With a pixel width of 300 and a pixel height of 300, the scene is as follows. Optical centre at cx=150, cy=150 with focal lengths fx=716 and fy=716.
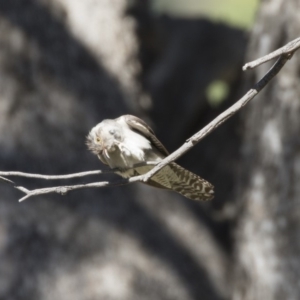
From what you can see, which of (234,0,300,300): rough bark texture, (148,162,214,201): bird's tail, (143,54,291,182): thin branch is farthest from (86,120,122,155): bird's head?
(234,0,300,300): rough bark texture

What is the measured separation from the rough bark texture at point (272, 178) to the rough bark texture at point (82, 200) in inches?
24.2

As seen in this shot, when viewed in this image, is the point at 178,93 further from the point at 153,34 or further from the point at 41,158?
the point at 41,158

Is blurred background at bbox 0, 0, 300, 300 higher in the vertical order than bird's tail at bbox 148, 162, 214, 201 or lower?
higher

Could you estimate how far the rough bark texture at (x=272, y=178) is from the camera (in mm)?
5121

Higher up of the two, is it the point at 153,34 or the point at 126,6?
the point at 153,34

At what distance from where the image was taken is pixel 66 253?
532 centimetres

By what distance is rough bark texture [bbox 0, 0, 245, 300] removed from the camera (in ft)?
17.3

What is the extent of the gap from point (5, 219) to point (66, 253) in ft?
1.69

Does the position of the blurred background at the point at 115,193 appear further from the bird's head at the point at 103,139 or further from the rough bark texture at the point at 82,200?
the bird's head at the point at 103,139

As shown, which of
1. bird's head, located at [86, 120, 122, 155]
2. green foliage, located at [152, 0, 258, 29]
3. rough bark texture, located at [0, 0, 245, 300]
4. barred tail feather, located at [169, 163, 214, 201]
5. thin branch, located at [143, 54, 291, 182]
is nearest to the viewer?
thin branch, located at [143, 54, 291, 182]

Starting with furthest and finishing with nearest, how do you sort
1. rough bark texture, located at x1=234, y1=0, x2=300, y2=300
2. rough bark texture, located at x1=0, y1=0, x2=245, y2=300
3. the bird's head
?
1. rough bark texture, located at x1=0, y1=0, x2=245, y2=300
2. rough bark texture, located at x1=234, y1=0, x2=300, y2=300
3. the bird's head

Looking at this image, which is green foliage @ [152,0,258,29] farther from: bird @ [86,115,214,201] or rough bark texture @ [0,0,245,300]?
bird @ [86,115,214,201]

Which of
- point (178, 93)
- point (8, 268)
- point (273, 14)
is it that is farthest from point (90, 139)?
point (178, 93)

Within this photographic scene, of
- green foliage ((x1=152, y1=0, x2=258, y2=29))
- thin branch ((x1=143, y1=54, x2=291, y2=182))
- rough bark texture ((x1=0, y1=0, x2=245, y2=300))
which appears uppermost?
green foliage ((x1=152, y1=0, x2=258, y2=29))
